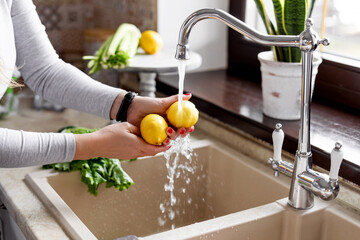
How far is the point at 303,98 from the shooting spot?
3.61ft

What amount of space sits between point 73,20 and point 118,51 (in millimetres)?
903

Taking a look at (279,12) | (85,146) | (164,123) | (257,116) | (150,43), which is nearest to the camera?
(85,146)

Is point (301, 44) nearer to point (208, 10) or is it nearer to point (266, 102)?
point (208, 10)

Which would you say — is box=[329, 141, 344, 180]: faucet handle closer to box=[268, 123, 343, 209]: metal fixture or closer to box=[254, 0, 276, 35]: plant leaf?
box=[268, 123, 343, 209]: metal fixture

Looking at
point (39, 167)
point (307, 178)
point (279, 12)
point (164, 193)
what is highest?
point (279, 12)

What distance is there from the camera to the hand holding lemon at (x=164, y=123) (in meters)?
1.10

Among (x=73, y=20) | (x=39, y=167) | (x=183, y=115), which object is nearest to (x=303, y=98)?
(x=183, y=115)

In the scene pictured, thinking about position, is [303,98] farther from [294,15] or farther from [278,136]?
[294,15]

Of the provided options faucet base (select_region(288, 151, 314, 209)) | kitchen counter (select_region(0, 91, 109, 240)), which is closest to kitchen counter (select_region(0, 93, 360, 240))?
kitchen counter (select_region(0, 91, 109, 240))

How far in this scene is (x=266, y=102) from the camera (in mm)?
1490

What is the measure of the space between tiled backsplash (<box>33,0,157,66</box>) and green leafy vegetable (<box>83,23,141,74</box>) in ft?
1.76

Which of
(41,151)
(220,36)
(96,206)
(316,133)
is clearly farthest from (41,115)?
(316,133)

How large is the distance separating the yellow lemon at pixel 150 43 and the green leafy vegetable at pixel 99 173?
498 millimetres

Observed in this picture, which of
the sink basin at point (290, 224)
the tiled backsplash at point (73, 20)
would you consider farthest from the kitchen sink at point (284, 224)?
the tiled backsplash at point (73, 20)
